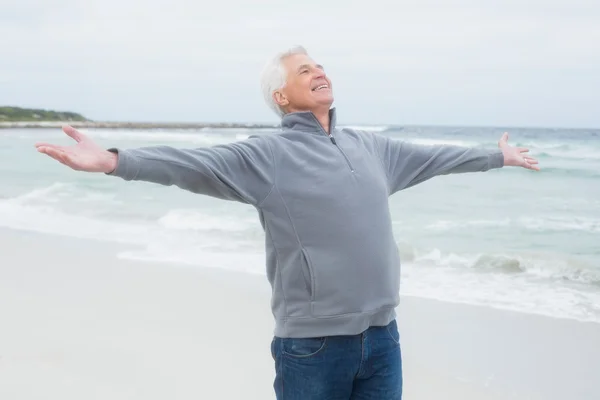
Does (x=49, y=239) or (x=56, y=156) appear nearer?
(x=56, y=156)

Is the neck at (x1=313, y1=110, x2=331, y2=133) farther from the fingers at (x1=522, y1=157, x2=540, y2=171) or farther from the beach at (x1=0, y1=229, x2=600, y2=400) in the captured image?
the beach at (x1=0, y1=229, x2=600, y2=400)

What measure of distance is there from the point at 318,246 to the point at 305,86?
0.52 metres

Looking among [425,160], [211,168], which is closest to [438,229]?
[425,160]

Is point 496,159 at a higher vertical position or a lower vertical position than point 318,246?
higher

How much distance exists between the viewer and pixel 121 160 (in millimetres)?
1740

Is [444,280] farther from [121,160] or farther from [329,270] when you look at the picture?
[121,160]

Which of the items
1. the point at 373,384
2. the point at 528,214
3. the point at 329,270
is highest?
the point at 329,270

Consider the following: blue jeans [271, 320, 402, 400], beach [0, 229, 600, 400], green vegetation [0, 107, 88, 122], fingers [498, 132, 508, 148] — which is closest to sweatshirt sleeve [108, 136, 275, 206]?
blue jeans [271, 320, 402, 400]

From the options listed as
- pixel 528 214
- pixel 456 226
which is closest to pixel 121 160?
pixel 456 226

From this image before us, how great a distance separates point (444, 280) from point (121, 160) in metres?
5.46

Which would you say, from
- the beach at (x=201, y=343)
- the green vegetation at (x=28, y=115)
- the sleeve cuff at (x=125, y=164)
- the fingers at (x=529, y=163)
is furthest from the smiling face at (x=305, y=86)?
the green vegetation at (x=28, y=115)

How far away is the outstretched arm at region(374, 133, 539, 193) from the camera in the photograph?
7.59ft

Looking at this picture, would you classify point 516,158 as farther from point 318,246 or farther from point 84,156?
point 84,156

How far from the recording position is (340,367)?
6.61 feet
